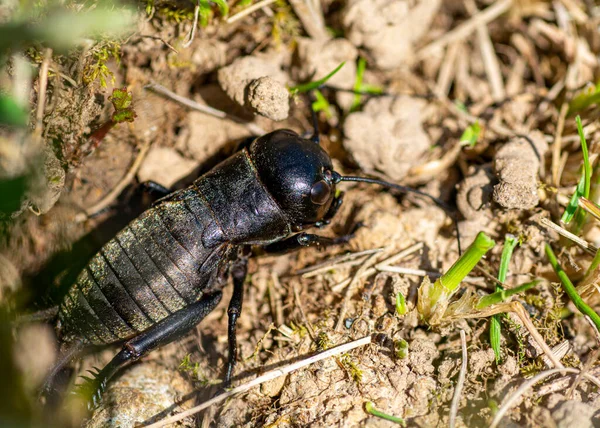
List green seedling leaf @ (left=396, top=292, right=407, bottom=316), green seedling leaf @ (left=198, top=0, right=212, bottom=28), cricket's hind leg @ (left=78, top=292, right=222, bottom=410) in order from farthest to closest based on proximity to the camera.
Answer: green seedling leaf @ (left=198, top=0, right=212, bottom=28), cricket's hind leg @ (left=78, top=292, right=222, bottom=410), green seedling leaf @ (left=396, top=292, right=407, bottom=316)

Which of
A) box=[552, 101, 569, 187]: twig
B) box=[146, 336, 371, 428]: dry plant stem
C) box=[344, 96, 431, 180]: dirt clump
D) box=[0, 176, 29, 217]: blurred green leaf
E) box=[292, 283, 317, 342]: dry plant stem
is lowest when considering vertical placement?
box=[146, 336, 371, 428]: dry plant stem

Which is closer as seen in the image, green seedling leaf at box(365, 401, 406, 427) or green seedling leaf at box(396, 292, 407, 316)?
green seedling leaf at box(365, 401, 406, 427)

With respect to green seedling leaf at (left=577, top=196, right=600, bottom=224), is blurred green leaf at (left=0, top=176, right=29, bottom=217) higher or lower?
higher

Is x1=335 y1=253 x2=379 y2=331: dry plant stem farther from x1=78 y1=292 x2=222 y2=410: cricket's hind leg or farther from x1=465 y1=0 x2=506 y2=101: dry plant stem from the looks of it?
x1=465 y1=0 x2=506 y2=101: dry plant stem

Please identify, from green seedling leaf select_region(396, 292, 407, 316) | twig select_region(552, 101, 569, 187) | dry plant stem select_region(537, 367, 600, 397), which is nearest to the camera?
dry plant stem select_region(537, 367, 600, 397)

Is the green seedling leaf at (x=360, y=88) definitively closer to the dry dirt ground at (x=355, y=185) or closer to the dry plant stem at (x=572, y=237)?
the dry dirt ground at (x=355, y=185)

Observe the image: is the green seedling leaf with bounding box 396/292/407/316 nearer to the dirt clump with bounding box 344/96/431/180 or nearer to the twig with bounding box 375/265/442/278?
the twig with bounding box 375/265/442/278

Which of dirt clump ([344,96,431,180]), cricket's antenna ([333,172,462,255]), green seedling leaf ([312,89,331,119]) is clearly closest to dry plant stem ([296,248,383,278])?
cricket's antenna ([333,172,462,255])
